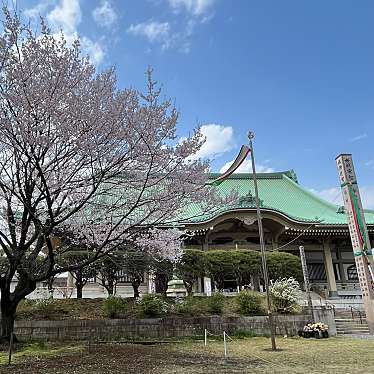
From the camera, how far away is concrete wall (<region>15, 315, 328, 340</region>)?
13.5 metres

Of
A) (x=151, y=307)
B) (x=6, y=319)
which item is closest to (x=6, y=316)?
(x=6, y=319)

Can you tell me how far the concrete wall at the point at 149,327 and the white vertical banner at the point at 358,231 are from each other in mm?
2704

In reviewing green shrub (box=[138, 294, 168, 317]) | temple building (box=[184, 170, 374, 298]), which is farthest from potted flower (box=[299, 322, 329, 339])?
temple building (box=[184, 170, 374, 298])

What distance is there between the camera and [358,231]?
14.4 meters

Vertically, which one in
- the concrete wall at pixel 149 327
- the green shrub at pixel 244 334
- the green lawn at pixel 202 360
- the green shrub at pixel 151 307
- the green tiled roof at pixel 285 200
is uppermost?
the green tiled roof at pixel 285 200

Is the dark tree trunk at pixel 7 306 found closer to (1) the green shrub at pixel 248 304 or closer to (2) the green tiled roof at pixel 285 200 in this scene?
(1) the green shrub at pixel 248 304

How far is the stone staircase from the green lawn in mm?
4570

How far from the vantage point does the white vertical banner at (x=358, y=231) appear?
45.1ft

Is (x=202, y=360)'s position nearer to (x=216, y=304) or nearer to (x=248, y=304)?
(x=216, y=304)

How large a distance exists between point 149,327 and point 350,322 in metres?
9.30

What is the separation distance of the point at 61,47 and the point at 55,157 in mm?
2616

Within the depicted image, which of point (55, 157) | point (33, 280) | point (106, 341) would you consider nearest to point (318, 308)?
point (106, 341)

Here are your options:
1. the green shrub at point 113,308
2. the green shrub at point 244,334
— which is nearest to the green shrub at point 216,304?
the green shrub at point 244,334

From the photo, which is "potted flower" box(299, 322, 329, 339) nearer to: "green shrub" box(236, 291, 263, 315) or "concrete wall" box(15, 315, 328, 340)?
"concrete wall" box(15, 315, 328, 340)
